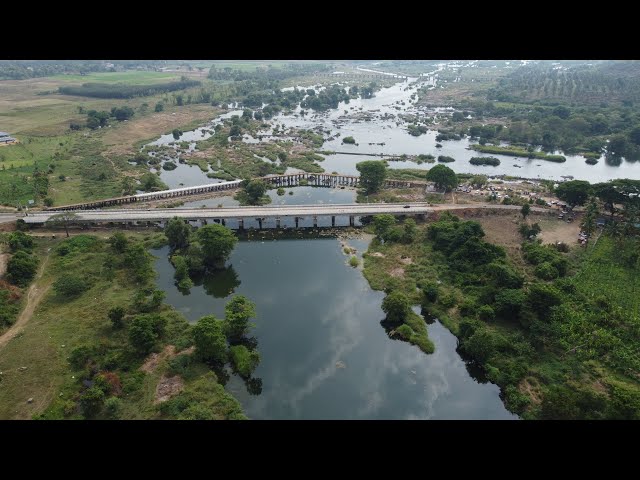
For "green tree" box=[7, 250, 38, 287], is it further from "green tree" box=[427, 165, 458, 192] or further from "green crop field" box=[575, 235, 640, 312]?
"green crop field" box=[575, 235, 640, 312]

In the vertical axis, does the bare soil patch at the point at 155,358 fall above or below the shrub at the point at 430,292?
below

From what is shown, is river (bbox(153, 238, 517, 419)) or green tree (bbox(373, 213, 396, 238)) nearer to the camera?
river (bbox(153, 238, 517, 419))

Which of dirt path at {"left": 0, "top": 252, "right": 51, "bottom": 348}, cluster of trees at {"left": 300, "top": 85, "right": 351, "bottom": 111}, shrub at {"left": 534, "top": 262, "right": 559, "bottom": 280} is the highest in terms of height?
cluster of trees at {"left": 300, "top": 85, "right": 351, "bottom": 111}

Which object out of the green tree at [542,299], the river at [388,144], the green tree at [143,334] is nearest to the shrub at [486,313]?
the green tree at [542,299]

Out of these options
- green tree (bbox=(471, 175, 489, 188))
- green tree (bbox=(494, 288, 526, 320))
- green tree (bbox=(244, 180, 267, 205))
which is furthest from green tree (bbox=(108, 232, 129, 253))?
green tree (bbox=(471, 175, 489, 188))

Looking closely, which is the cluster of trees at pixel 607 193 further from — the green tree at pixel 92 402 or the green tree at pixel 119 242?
the green tree at pixel 92 402

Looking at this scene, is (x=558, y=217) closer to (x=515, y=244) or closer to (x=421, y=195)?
(x=515, y=244)

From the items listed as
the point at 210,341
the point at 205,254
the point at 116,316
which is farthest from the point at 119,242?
the point at 210,341
